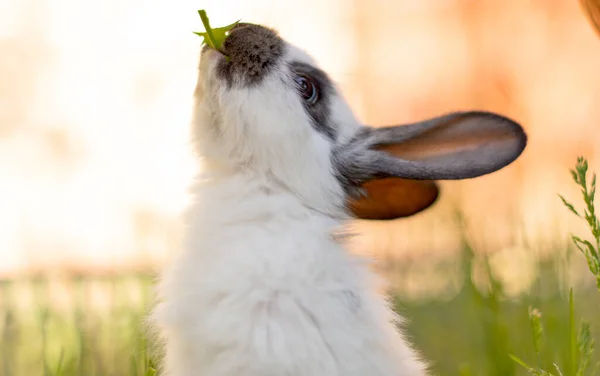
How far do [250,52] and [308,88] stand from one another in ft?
0.84

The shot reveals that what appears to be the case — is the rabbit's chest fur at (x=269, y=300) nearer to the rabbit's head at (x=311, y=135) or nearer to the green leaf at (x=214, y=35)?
the rabbit's head at (x=311, y=135)

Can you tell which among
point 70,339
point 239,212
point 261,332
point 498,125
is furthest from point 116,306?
point 498,125

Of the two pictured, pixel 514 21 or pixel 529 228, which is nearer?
pixel 529 228

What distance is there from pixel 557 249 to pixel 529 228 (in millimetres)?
158

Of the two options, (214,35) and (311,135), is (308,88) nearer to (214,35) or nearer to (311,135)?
(311,135)

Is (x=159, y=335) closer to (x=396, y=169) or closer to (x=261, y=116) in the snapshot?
(x=261, y=116)

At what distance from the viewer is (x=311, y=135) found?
2.16 metres

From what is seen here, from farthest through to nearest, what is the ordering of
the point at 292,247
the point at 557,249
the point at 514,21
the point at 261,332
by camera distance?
the point at 514,21
the point at 557,249
the point at 292,247
the point at 261,332

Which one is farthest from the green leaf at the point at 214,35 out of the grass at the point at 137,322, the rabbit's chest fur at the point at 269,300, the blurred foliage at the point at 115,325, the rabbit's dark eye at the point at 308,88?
the blurred foliage at the point at 115,325

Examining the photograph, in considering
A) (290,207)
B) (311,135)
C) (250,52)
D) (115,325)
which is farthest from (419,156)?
(115,325)

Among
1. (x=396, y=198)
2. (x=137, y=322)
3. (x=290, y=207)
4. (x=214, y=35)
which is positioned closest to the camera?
(x=290, y=207)

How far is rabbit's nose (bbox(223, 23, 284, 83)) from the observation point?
210cm

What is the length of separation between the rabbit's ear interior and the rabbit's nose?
0.57 metres

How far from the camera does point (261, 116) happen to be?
209 cm
